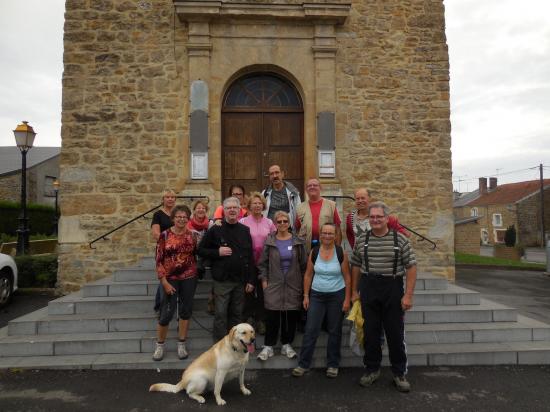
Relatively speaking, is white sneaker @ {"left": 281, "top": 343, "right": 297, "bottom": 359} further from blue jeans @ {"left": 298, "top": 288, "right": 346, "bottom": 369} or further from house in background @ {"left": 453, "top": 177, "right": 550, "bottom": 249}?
house in background @ {"left": 453, "top": 177, "right": 550, "bottom": 249}

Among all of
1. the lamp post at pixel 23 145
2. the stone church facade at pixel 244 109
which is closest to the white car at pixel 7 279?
the stone church facade at pixel 244 109

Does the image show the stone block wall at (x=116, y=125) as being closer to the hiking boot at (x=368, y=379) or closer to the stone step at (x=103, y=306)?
the stone step at (x=103, y=306)

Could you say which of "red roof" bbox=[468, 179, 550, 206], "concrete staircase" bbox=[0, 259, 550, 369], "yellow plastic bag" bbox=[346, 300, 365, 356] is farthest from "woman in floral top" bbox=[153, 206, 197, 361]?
"red roof" bbox=[468, 179, 550, 206]

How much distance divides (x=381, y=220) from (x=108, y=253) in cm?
588

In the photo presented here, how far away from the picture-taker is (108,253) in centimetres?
785

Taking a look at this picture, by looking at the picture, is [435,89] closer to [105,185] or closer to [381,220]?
[381,220]

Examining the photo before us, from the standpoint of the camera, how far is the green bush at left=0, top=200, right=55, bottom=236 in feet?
66.2

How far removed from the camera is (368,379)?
4113mm

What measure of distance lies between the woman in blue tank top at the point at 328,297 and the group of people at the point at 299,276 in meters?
0.01

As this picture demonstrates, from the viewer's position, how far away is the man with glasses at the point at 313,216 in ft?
16.1

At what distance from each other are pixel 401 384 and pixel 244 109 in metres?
6.15

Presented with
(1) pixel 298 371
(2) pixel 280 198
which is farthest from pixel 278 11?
(1) pixel 298 371

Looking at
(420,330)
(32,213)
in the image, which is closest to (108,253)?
(420,330)

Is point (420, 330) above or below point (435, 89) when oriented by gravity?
below
